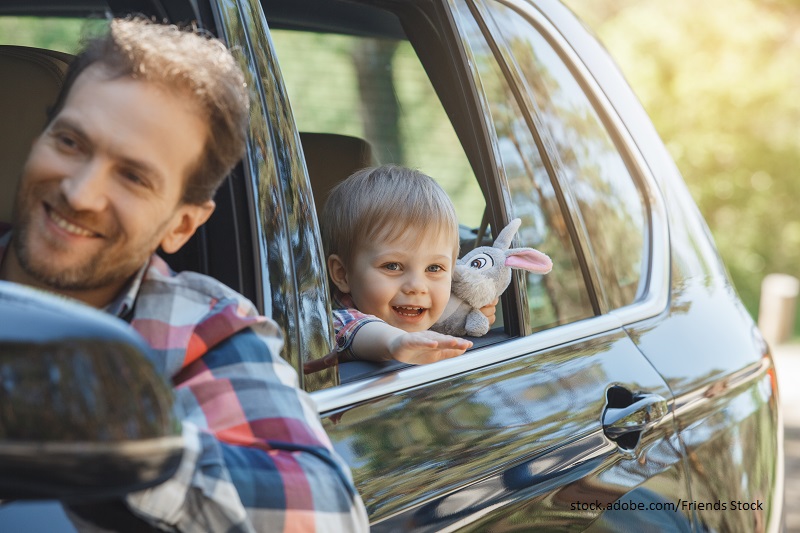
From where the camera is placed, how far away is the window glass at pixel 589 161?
288cm

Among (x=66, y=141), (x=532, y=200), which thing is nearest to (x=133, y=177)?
(x=66, y=141)

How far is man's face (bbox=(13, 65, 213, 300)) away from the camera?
1446 mm

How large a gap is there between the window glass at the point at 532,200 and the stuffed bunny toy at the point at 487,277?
69mm

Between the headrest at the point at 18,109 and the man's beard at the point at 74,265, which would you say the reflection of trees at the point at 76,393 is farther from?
the headrest at the point at 18,109

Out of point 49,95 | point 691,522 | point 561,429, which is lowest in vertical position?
point 691,522

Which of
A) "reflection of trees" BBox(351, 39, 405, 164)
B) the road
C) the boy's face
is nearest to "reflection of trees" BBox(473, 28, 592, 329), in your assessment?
the boy's face

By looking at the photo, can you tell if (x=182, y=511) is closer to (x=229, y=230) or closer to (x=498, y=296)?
(x=229, y=230)

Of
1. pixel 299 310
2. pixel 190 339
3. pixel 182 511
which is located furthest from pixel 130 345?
pixel 299 310

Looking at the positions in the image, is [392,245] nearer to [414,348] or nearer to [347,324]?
[347,324]

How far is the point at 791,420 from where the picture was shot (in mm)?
8523

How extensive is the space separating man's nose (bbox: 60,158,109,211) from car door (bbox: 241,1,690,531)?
1.52 ft

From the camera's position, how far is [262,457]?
1293mm

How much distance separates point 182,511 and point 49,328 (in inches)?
11.4

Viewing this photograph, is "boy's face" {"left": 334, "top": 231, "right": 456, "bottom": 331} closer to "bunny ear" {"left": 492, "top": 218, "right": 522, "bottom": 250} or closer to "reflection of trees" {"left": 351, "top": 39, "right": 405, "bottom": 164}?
"bunny ear" {"left": 492, "top": 218, "right": 522, "bottom": 250}
